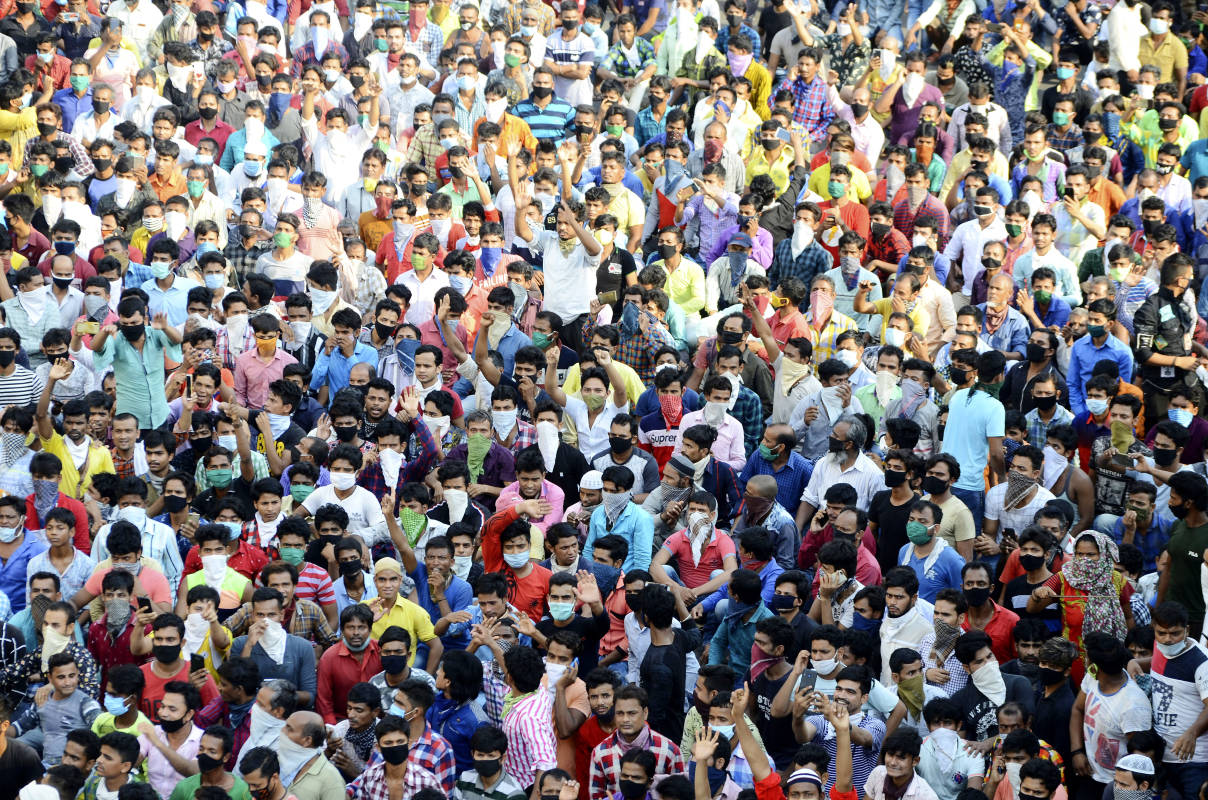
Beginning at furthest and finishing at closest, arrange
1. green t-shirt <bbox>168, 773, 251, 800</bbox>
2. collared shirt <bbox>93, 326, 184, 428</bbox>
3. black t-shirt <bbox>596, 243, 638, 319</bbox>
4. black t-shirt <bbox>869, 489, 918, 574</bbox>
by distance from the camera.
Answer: black t-shirt <bbox>596, 243, 638, 319</bbox>, collared shirt <bbox>93, 326, 184, 428</bbox>, black t-shirt <bbox>869, 489, 918, 574</bbox>, green t-shirt <bbox>168, 773, 251, 800</bbox>

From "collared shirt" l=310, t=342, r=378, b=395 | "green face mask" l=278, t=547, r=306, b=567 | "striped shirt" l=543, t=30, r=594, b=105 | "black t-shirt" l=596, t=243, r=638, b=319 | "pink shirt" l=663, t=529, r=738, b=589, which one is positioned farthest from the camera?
"striped shirt" l=543, t=30, r=594, b=105

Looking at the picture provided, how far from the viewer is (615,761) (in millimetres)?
9289

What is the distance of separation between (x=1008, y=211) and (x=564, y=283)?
395 centimetres

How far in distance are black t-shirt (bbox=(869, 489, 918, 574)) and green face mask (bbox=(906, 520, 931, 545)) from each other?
26 centimetres

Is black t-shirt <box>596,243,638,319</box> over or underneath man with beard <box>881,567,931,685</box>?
underneath

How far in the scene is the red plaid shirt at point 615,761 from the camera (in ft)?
Answer: 30.4

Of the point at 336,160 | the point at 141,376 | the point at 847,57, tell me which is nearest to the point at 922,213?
the point at 847,57

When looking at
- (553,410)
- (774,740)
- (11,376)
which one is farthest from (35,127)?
(774,740)

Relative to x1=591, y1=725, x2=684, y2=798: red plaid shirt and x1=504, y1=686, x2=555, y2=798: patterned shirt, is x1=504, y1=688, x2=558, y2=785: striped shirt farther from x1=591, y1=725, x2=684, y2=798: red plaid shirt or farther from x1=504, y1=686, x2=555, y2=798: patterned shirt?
x1=591, y1=725, x2=684, y2=798: red plaid shirt

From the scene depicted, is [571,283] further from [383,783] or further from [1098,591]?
[383,783]

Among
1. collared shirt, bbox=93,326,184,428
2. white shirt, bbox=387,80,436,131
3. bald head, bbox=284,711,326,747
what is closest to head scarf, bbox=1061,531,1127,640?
bald head, bbox=284,711,326,747

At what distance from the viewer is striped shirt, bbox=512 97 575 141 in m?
17.1

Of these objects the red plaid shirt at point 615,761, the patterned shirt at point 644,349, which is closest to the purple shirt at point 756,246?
the patterned shirt at point 644,349

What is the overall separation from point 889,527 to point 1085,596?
140 centimetres
